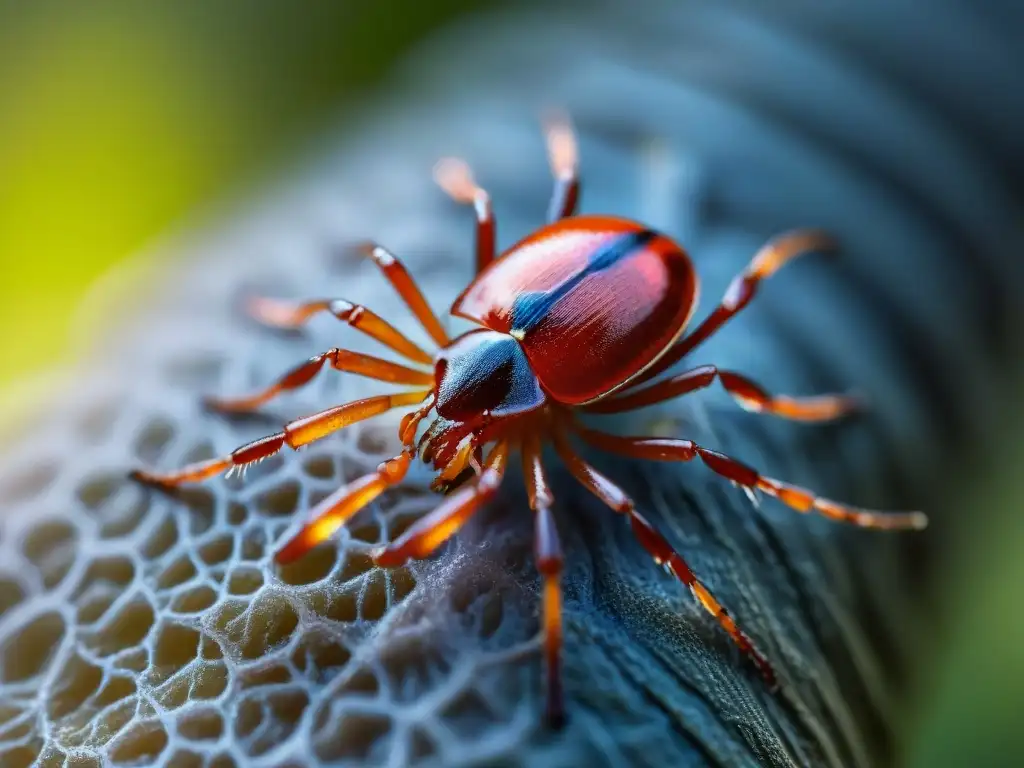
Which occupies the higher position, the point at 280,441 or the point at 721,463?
the point at 280,441

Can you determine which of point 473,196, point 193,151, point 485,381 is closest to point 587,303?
point 485,381

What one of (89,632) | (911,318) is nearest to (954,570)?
(911,318)

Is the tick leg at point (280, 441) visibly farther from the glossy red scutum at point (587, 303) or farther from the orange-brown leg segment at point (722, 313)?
the orange-brown leg segment at point (722, 313)

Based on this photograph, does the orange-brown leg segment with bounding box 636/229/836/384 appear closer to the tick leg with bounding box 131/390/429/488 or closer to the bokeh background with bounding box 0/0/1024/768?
the tick leg with bounding box 131/390/429/488

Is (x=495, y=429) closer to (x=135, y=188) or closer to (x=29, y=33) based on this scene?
(x=135, y=188)

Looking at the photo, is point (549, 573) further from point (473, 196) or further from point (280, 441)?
point (473, 196)

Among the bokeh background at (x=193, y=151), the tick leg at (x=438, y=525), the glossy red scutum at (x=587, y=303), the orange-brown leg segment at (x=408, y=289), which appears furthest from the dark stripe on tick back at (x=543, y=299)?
the bokeh background at (x=193, y=151)

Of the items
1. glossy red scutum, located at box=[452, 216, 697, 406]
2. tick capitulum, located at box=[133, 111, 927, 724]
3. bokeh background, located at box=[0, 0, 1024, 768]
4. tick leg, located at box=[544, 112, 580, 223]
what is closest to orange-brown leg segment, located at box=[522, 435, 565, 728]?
Answer: tick capitulum, located at box=[133, 111, 927, 724]

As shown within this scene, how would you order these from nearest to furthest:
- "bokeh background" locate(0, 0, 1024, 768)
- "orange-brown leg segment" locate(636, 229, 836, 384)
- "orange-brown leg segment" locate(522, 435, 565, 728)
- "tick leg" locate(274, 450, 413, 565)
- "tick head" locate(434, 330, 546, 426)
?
"orange-brown leg segment" locate(522, 435, 565, 728)
"tick leg" locate(274, 450, 413, 565)
"tick head" locate(434, 330, 546, 426)
"orange-brown leg segment" locate(636, 229, 836, 384)
"bokeh background" locate(0, 0, 1024, 768)
